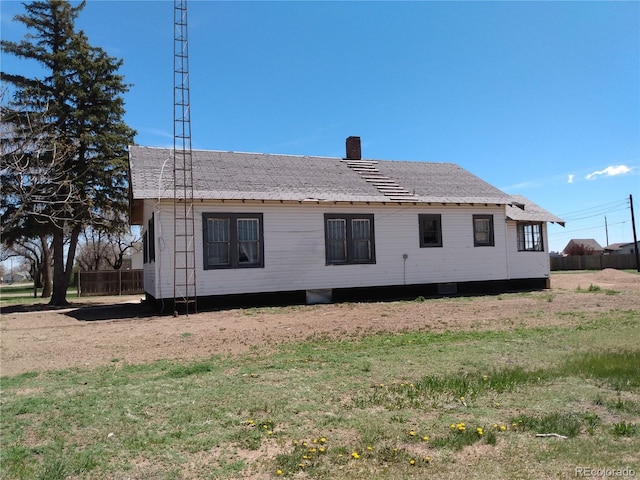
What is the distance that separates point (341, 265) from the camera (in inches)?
722

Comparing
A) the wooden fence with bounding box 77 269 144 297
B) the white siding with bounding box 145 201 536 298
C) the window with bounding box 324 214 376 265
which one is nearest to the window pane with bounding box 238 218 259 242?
the white siding with bounding box 145 201 536 298

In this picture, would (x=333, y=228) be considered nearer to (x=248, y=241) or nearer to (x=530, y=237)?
(x=248, y=241)

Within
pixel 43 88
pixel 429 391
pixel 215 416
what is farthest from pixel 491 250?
pixel 43 88

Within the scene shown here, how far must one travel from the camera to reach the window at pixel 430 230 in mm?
19688

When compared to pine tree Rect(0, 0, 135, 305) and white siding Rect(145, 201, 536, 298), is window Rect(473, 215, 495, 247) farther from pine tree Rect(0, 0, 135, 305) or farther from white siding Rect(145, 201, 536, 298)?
pine tree Rect(0, 0, 135, 305)

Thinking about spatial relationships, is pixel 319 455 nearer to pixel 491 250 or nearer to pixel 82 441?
pixel 82 441

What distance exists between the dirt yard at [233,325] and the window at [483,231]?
10.4 ft


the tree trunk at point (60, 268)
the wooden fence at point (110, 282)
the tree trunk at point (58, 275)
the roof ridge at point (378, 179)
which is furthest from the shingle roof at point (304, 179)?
the wooden fence at point (110, 282)

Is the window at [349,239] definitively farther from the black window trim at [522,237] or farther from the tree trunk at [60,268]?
the tree trunk at [60,268]

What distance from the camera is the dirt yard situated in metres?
9.42

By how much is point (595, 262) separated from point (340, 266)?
141 ft

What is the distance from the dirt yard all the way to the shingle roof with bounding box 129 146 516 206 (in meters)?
4.00

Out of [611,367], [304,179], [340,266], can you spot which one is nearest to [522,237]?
[340,266]

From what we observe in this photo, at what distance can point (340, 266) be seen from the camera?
60.1 ft
